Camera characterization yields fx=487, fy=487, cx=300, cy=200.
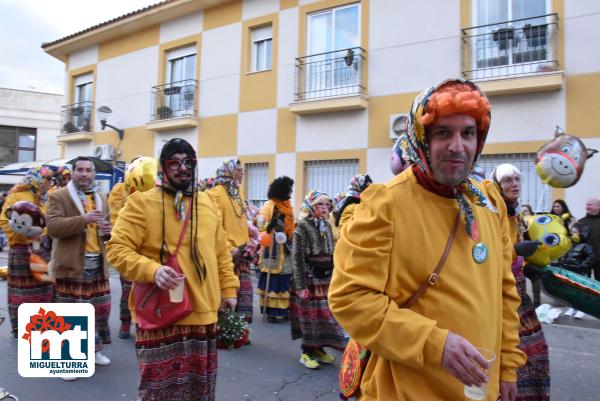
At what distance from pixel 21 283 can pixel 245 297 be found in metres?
2.69

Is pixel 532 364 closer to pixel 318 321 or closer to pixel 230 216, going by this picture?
pixel 318 321

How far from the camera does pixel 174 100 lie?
51.9ft

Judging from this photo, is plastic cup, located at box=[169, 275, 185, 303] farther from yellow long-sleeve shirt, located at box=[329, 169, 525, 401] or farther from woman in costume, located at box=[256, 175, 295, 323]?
woman in costume, located at box=[256, 175, 295, 323]

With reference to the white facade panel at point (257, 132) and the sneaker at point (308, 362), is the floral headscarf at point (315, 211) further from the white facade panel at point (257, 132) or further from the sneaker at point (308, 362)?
the white facade panel at point (257, 132)

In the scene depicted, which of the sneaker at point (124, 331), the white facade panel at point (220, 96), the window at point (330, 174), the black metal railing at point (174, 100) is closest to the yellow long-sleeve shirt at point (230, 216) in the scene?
the sneaker at point (124, 331)

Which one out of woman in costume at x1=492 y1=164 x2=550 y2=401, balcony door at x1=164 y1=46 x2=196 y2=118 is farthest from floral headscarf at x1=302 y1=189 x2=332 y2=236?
balcony door at x1=164 y1=46 x2=196 y2=118

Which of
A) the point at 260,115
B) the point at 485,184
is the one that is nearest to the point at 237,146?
the point at 260,115

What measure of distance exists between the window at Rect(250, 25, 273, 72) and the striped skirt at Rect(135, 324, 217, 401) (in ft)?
38.6

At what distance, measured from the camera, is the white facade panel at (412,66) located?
1082 cm

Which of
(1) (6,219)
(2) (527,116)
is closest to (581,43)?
(2) (527,116)

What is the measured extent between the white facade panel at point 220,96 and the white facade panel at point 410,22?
442cm

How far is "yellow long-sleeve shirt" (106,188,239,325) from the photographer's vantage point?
2.97 meters

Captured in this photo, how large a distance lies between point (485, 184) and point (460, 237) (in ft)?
1.92

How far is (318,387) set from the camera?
4508mm
